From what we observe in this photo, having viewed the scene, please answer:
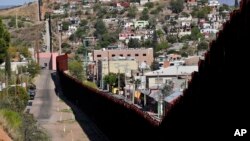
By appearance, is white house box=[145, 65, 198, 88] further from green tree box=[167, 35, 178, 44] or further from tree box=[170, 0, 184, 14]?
tree box=[170, 0, 184, 14]

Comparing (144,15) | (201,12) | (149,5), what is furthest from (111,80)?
(149,5)

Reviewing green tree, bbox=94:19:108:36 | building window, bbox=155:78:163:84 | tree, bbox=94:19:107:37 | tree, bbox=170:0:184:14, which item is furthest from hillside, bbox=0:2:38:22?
building window, bbox=155:78:163:84

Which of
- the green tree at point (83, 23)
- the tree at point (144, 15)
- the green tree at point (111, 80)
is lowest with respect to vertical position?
the green tree at point (111, 80)

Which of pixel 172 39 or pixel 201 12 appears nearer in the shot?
pixel 172 39

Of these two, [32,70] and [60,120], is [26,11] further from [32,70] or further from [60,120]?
[60,120]

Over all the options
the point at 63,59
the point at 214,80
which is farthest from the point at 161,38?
the point at 214,80


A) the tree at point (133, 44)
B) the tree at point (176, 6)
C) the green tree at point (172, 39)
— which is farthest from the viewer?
the tree at point (176, 6)

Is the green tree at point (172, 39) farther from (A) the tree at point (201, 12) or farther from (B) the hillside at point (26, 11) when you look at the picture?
(B) the hillside at point (26, 11)

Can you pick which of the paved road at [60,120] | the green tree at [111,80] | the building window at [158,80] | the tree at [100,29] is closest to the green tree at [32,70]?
the green tree at [111,80]
